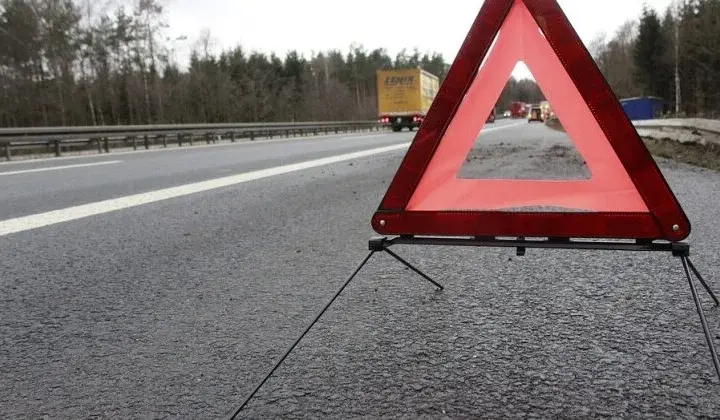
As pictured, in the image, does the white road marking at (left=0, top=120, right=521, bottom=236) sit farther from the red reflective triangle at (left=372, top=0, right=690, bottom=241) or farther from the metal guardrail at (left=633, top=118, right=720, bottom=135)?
the metal guardrail at (left=633, top=118, right=720, bottom=135)

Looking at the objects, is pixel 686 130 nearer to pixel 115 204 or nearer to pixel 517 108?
pixel 517 108

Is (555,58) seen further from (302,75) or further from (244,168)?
(302,75)

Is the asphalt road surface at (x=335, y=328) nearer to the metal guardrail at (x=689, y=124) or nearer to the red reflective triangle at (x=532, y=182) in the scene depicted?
the red reflective triangle at (x=532, y=182)

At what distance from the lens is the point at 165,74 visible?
58.2 metres

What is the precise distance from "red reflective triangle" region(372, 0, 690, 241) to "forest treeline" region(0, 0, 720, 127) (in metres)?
28.9

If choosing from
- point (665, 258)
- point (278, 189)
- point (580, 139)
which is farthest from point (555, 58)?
point (278, 189)

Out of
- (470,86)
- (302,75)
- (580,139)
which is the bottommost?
(580,139)

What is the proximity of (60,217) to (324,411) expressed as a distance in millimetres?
3926

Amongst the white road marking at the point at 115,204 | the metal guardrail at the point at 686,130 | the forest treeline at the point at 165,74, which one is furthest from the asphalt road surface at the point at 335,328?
the forest treeline at the point at 165,74

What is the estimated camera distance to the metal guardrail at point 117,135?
587 inches

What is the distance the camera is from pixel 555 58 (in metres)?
1.63

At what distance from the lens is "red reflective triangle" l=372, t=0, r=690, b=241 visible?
1.57 m

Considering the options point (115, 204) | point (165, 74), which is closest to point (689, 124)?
point (115, 204)

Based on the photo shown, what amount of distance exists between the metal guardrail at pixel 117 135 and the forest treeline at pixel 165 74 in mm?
21466
